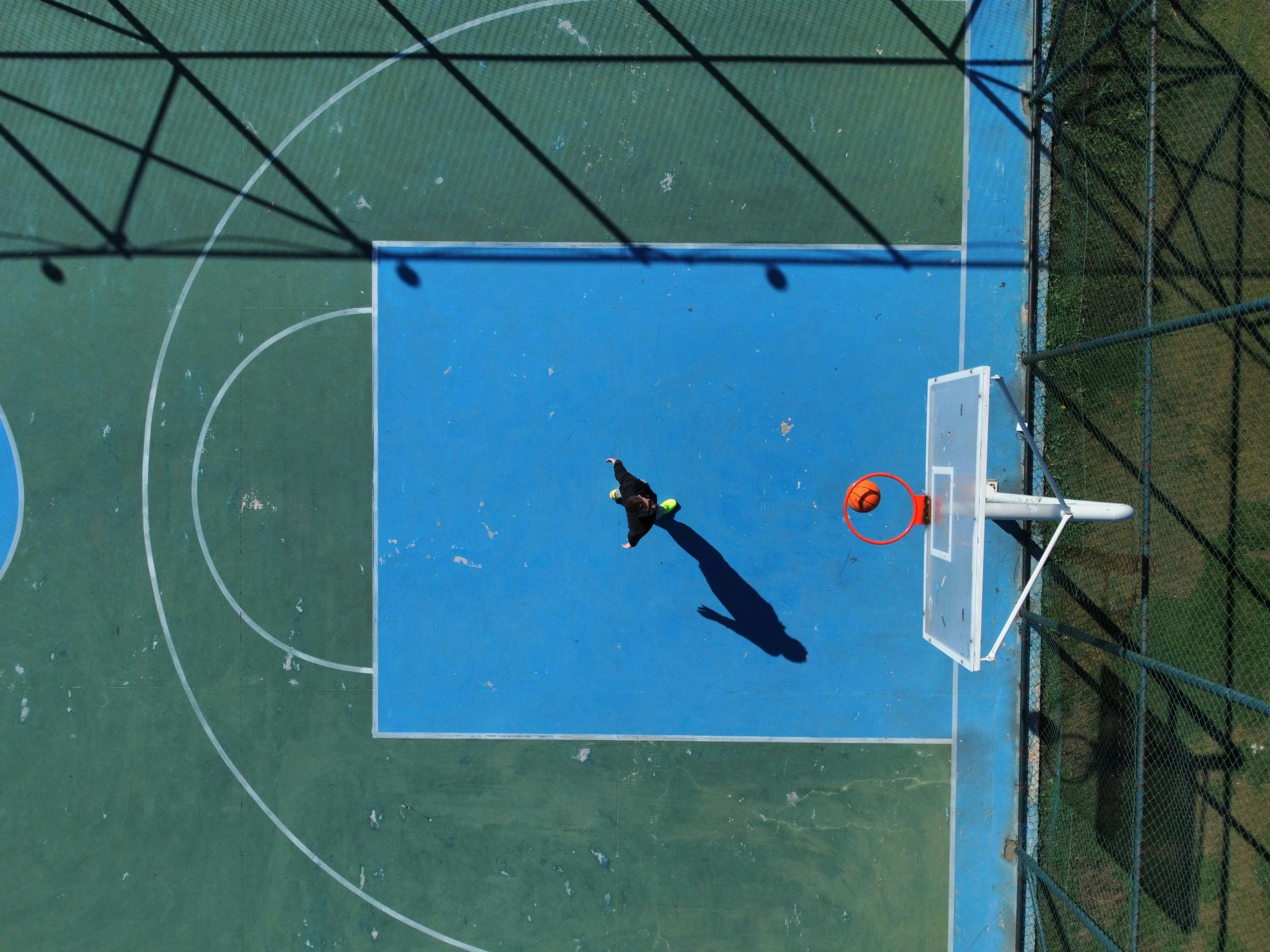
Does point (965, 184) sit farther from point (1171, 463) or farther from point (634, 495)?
point (634, 495)

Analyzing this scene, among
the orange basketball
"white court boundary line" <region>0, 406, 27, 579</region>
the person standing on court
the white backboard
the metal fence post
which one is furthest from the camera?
"white court boundary line" <region>0, 406, 27, 579</region>

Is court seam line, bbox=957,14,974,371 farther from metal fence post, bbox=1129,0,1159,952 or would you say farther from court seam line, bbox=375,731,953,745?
court seam line, bbox=375,731,953,745

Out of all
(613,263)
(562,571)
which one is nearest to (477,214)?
(613,263)

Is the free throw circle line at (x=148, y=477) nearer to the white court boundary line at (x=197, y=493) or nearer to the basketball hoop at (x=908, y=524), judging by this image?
the white court boundary line at (x=197, y=493)

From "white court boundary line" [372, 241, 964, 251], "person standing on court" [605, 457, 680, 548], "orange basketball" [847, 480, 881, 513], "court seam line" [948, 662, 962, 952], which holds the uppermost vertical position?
"white court boundary line" [372, 241, 964, 251]

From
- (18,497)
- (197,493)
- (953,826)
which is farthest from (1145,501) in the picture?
(18,497)

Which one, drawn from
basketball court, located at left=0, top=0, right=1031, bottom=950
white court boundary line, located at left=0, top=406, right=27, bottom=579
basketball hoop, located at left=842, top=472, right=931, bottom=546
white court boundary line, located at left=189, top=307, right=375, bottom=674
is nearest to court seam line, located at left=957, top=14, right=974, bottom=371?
basketball court, located at left=0, top=0, right=1031, bottom=950

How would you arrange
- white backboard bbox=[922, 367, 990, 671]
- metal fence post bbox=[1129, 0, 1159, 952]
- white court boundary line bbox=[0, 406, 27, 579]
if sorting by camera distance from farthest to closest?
1. white court boundary line bbox=[0, 406, 27, 579]
2. metal fence post bbox=[1129, 0, 1159, 952]
3. white backboard bbox=[922, 367, 990, 671]

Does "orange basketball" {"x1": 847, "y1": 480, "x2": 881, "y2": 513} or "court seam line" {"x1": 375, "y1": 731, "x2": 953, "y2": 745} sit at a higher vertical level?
"orange basketball" {"x1": 847, "y1": 480, "x2": 881, "y2": 513}

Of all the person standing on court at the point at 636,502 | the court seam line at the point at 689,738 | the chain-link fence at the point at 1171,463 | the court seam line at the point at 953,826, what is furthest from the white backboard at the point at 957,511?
the person standing on court at the point at 636,502

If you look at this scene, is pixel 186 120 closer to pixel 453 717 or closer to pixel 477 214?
pixel 477 214
